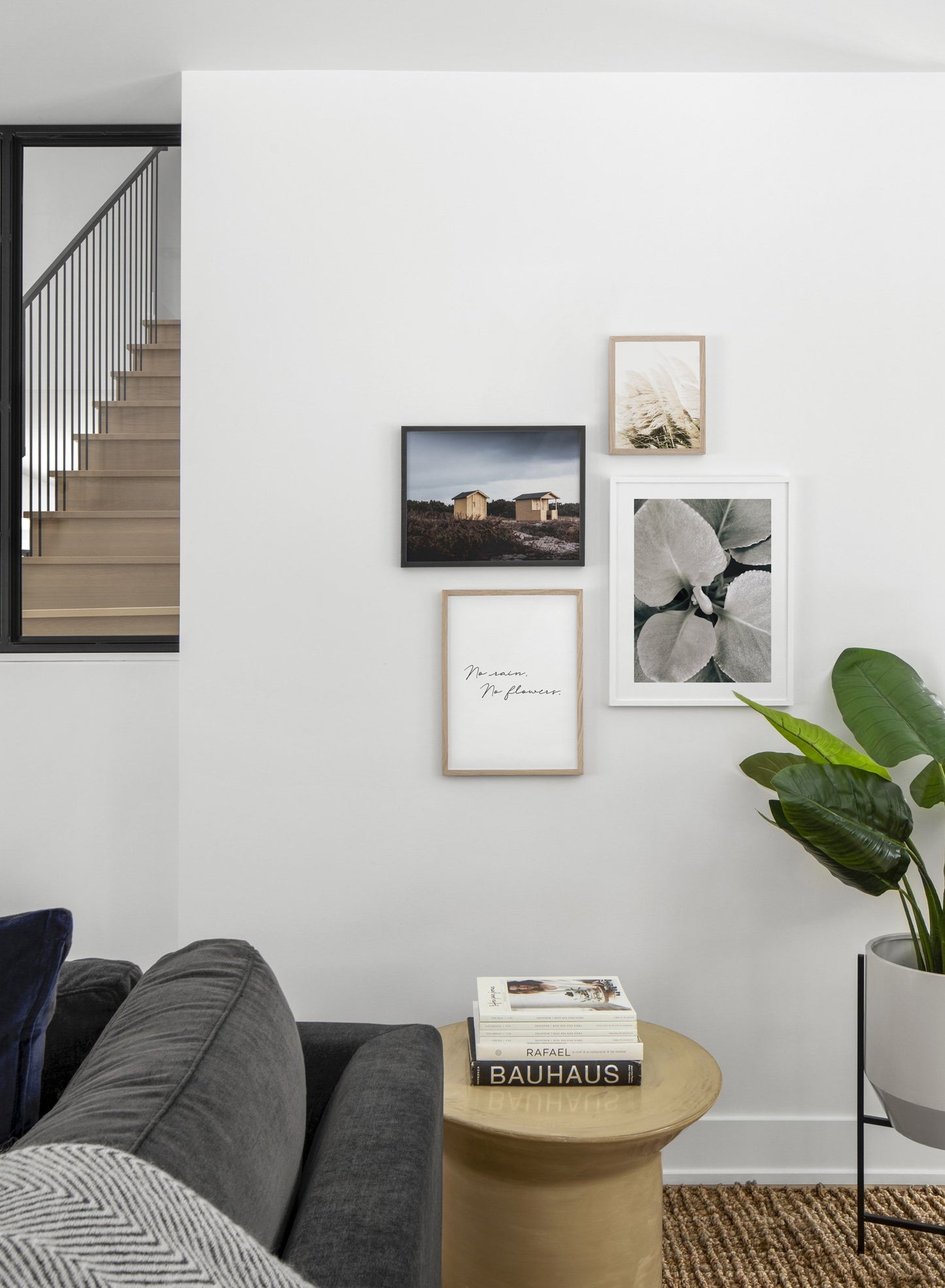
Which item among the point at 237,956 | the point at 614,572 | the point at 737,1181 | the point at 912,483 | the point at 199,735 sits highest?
the point at 912,483

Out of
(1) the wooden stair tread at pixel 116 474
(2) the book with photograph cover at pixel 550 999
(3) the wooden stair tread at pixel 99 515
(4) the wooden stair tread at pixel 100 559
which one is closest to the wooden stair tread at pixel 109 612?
(4) the wooden stair tread at pixel 100 559

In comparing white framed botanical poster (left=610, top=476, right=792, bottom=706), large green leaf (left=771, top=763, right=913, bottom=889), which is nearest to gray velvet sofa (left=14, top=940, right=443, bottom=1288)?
large green leaf (left=771, top=763, right=913, bottom=889)

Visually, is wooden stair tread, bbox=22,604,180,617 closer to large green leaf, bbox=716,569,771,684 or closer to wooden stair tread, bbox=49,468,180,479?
wooden stair tread, bbox=49,468,180,479

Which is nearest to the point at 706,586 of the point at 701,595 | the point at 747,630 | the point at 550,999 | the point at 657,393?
the point at 701,595

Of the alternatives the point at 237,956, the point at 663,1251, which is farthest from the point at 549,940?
the point at 237,956

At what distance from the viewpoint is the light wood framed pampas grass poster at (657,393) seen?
7.35ft

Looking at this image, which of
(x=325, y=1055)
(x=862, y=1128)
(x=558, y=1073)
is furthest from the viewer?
(x=862, y=1128)

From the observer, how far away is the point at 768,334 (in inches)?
89.0

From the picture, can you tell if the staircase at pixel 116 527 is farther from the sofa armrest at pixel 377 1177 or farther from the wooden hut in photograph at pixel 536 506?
the sofa armrest at pixel 377 1177

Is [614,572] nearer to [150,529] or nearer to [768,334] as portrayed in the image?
[768,334]

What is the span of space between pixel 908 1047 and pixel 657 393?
1551 millimetres

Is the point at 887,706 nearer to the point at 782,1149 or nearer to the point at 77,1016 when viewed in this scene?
the point at 782,1149

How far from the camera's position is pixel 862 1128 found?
2.02 m

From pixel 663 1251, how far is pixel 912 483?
187 centimetres
